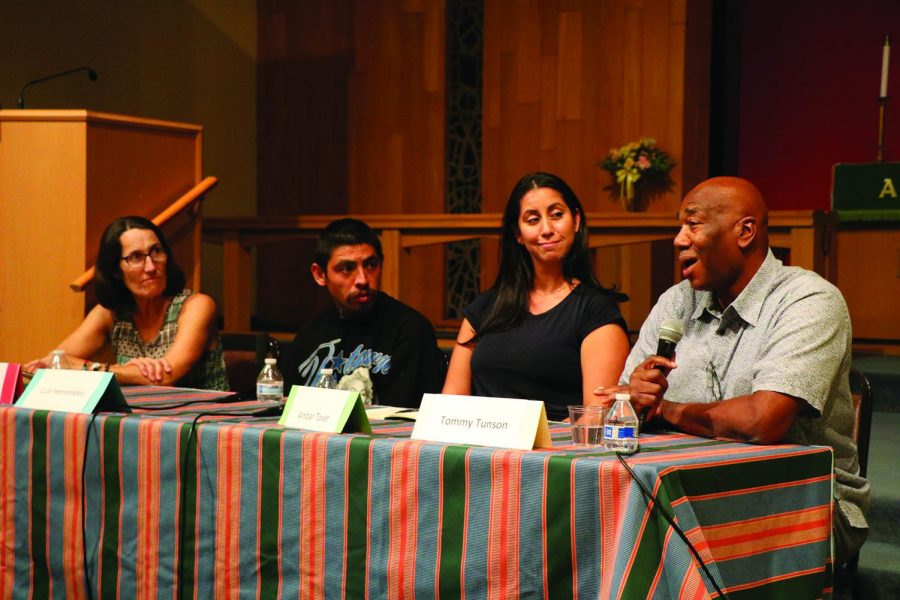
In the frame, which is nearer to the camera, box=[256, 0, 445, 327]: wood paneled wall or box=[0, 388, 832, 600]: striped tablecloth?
box=[0, 388, 832, 600]: striped tablecloth

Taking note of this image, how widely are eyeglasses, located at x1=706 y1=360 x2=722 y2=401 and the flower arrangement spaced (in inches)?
171

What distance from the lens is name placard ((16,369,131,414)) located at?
2404 mm

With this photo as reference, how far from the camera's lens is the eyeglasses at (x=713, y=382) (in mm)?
2209

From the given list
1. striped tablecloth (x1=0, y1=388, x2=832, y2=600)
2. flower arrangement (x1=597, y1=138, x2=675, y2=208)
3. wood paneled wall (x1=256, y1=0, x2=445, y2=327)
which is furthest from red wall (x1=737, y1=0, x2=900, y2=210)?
striped tablecloth (x1=0, y1=388, x2=832, y2=600)

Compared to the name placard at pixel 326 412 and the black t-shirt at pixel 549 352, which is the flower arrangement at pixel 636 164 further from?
the name placard at pixel 326 412

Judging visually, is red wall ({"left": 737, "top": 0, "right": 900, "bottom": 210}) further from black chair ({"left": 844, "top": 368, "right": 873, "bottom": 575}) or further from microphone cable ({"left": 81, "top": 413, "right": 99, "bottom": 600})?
microphone cable ({"left": 81, "top": 413, "right": 99, "bottom": 600})

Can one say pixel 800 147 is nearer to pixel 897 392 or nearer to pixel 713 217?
pixel 897 392

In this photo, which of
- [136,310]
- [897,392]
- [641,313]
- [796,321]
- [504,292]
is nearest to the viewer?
[796,321]

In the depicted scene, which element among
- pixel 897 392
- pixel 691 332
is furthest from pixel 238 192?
pixel 691 332

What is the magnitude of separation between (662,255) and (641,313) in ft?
1.29

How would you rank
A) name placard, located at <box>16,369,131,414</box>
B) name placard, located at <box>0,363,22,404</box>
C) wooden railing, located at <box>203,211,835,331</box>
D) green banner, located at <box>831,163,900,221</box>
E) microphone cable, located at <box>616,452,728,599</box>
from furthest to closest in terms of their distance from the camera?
green banner, located at <box>831,163,900,221</box>, wooden railing, located at <box>203,211,835,331</box>, name placard, located at <box>0,363,22,404</box>, name placard, located at <box>16,369,131,414</box>, microphone cable, located at <box>616,452,728,599</box>

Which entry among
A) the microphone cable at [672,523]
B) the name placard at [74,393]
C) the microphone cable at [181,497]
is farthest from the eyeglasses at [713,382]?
the name placard at [74,393]

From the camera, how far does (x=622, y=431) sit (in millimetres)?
1805

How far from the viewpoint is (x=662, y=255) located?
6922 mm
